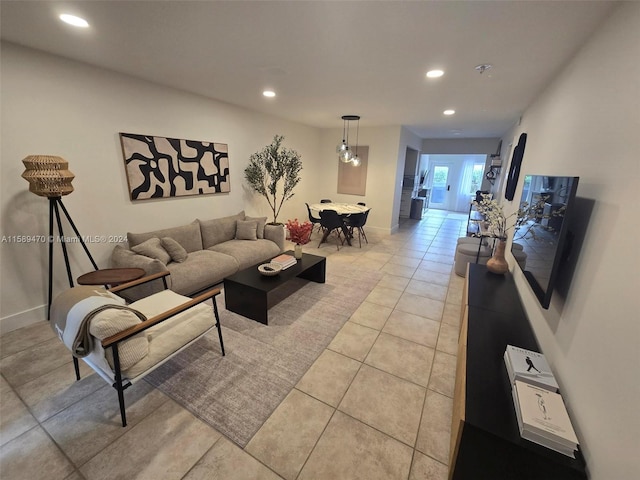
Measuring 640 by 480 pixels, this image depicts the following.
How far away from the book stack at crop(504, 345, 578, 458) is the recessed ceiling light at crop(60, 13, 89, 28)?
11.8 feet

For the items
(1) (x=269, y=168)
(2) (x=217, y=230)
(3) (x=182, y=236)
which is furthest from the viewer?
(1) (x=269, y=168)

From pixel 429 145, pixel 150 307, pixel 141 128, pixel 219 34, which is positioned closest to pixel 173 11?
pixel 219 34

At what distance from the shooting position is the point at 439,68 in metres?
2.46

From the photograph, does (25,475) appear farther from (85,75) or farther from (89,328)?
(85,75)

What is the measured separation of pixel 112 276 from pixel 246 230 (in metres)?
1.97

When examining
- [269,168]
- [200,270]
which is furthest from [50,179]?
[269,168]

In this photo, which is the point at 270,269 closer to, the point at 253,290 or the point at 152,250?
the point at 253,290

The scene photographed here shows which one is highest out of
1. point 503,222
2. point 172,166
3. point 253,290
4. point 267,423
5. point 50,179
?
point 172,166

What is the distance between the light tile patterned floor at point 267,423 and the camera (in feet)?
4.69

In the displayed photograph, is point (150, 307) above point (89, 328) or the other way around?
the other way around

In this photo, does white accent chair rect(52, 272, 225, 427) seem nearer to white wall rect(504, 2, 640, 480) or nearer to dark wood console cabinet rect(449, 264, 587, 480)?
dark wood console cabinet rect(449, 264, 587, 480)

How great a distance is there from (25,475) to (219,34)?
9.89 ft

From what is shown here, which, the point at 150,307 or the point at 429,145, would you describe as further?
the point at 429,145

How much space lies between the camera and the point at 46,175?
2.25 metres
